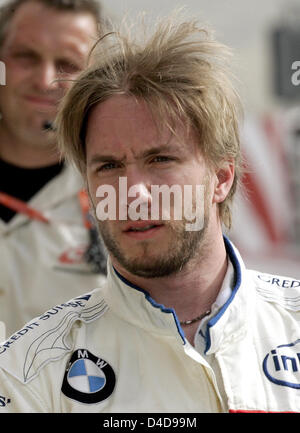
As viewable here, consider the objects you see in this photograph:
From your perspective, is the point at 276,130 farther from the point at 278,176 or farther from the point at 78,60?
the point at 78,60

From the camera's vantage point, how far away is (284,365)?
1.97 meters

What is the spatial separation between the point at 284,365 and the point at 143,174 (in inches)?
22.2

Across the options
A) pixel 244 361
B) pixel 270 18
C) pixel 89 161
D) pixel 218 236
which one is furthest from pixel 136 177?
pixel 270 18

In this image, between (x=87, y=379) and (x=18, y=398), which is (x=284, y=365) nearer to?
(x=87, y=379)

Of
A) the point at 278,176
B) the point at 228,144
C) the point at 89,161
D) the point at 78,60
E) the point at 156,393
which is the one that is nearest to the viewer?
the point at 156,393

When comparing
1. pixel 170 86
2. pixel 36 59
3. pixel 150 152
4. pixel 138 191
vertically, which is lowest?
pixel 138 191

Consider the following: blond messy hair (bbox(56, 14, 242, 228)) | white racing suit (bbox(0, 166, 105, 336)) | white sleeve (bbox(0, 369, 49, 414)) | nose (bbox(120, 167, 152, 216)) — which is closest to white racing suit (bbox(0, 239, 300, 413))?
white sleeve (bbox(0, 369, 49, 414))

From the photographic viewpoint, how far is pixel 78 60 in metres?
3.19

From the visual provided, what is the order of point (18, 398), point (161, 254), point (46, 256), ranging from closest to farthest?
1. point (18, 398)
2. point (161, 254)
3. point (46, 256)

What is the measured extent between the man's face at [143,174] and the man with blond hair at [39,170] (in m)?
1.06

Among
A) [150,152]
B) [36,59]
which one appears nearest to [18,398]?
[150,152]

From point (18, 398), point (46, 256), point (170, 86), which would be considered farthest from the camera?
point (46, 256)

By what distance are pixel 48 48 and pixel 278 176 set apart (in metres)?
4.31

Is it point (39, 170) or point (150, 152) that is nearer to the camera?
point (150, 152)
